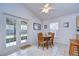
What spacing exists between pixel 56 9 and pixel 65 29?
22.6 inches

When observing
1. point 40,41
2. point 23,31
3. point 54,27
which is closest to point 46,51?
point 40,41

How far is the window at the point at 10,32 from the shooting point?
212cm

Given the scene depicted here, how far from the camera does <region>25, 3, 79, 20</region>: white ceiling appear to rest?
2229mm

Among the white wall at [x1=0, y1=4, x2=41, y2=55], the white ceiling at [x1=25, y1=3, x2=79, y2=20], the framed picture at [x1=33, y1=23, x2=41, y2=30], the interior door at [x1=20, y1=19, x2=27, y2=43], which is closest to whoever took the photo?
the white wall at [x1=0, y1=4, x2=41, y2=55]

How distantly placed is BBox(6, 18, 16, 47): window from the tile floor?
0.93ft

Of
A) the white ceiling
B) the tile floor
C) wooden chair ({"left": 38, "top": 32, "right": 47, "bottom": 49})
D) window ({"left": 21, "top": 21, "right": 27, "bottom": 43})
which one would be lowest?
the tile floor

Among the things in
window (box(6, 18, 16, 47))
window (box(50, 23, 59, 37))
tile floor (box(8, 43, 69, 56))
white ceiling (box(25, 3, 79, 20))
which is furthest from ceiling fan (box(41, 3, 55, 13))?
tile floor (box(8, 43, 69, 56))

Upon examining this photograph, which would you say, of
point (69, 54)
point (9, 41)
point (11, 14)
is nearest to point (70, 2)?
point (69, 54)

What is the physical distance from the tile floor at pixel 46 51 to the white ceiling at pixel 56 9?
2.62 feet

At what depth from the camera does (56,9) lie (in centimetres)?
239

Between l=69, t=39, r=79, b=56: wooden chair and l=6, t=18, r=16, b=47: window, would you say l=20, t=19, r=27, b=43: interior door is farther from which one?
l=69, t=39, r=79, b=56: wooden chair

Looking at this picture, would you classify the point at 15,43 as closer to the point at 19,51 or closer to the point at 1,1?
the point at 19,51

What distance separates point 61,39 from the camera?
2.44 meters

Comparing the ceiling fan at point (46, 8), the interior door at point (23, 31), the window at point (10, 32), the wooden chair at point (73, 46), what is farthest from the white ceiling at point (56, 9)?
the wooden chair at point (73, 46)
